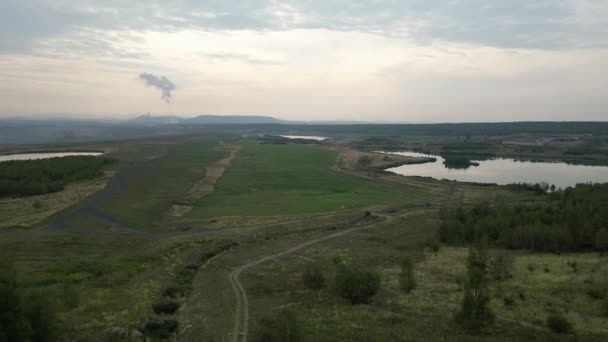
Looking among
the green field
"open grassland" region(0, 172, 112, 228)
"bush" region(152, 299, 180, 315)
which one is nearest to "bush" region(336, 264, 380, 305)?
the green field

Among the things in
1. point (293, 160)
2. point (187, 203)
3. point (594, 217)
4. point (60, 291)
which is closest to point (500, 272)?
point (594, 217)

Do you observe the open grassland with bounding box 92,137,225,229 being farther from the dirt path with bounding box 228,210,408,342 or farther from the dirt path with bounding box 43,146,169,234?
the dirt path with bounding box 228,210,408,342

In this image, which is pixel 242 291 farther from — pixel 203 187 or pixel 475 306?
pixel 203 187

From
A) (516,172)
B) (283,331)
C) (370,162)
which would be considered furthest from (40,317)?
(516,172)

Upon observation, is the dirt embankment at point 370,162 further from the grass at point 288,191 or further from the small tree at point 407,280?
the small tree at point 407,280

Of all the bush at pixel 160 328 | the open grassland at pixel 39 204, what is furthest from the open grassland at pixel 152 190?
the bush at pixel 160 328

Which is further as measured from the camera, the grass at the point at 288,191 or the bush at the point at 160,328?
the grass at the point at 288,191

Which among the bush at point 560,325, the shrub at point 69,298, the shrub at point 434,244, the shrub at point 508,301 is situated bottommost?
the shrub at point 434,244
